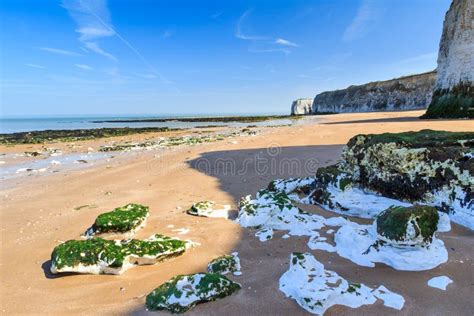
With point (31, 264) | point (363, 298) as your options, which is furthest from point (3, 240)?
point (363, 298)

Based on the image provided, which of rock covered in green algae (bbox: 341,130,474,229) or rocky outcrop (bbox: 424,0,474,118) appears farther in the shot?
rocky outcrop (bbox: 424,0,474,118)

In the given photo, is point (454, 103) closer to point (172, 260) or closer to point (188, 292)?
point (172, 260)

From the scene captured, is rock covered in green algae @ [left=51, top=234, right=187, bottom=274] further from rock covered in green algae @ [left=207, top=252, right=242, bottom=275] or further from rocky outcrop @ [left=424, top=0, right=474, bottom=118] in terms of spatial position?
rocky outcrop @ [left=424, top=0, right=474, bottom=118]

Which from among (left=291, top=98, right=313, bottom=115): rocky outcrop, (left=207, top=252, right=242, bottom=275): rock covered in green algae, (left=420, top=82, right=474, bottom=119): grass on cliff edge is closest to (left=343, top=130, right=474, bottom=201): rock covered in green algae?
(left=207, top=252, right=242, bottom=275): rock covered in green algae

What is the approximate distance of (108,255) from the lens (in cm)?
323

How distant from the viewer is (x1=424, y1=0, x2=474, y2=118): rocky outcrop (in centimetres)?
1866

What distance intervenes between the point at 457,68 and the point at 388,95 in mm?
42330

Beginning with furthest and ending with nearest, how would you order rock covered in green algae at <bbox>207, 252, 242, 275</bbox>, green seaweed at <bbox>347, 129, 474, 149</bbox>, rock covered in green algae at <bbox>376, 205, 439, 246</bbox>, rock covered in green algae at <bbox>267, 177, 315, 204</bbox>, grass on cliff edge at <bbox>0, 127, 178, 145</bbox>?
grass on cliff edge at <bbox>0, 127, 178, 145</bbox>, rock covered in green algae at <bbox>267, 177, 315, 204</bbox>, green seaweed at <bbox>347, 129, 474, 149</bbox>, rock covered in green algae at <bbox>207, 252, 242, 275</bbox>, rock covered in green algae at <bbox>376, 205, 439, 246</bbox>

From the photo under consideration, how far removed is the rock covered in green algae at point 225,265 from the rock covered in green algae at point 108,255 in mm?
577

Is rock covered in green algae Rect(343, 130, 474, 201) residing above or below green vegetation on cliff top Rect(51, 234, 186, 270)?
above

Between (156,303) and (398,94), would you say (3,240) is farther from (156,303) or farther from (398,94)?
(398,94)

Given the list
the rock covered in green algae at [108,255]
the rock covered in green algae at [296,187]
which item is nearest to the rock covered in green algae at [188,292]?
the rock covered in green algae at [108,255]

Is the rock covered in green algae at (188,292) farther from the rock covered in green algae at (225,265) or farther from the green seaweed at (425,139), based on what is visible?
the green seaweed at (425,139)

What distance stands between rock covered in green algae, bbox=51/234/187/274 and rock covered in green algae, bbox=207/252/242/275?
0.58 meters
